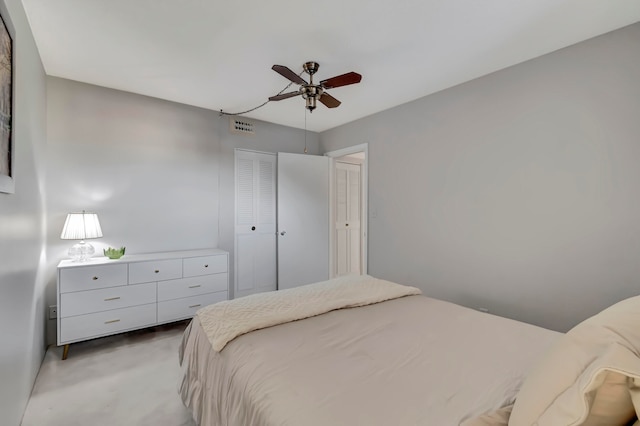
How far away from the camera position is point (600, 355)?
2.17 feet

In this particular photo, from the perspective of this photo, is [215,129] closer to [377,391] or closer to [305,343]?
[305,343]

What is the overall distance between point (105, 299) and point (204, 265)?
86 centimetres

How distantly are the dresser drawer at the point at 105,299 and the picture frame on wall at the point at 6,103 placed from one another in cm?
136

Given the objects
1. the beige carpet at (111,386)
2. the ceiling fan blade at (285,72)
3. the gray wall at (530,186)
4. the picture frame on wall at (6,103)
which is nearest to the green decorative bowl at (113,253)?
the beige carpet at (111,386)

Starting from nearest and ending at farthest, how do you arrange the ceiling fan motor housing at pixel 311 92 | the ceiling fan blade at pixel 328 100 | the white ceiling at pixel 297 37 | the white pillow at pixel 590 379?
the white pillow at pixel 590 379 → the white ceiling at pixel 297 37 → the ceiling fan motor housing at pixel 311 92 → the ceiling fan blade at pixel 328 100

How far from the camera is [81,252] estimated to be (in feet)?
8.70

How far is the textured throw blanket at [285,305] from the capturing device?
1.54 m

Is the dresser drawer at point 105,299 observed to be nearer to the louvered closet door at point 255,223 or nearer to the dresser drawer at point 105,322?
the dresser drawer at point 105,322

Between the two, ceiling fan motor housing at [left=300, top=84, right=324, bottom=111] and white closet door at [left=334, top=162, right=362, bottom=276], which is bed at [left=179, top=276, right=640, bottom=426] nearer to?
ceiling fan motor housing at [left=300, top=84, right=324, bottom=111]

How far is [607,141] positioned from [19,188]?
11.9 ft

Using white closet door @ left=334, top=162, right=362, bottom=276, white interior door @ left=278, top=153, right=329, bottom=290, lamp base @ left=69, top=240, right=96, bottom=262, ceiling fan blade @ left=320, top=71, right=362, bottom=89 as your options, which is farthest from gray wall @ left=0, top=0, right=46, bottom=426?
white closet door @ left=334, top=162, right=362, bottom=276

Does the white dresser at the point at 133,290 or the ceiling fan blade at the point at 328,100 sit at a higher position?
the ceiling fan blade at the point at 328,100

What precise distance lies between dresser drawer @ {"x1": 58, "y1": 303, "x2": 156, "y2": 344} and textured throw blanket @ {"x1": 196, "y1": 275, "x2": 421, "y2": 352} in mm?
1326

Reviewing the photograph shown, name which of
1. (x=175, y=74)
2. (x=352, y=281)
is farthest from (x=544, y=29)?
(x=175, y=74)
